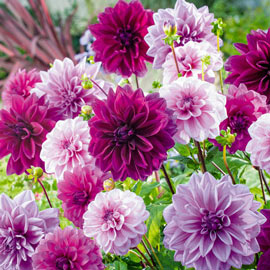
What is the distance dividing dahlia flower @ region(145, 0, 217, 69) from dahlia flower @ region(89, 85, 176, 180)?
0.32ft

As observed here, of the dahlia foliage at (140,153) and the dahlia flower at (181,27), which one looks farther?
the dahlia flower at (181,27)

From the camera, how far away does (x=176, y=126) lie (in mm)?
332

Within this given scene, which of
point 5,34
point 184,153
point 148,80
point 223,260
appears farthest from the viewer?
point 5,34

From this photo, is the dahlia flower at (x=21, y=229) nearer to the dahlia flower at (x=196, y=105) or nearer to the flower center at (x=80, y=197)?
the flower center at (x=80, y=197)

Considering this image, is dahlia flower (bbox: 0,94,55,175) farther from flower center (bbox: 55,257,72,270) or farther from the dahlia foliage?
flower center (bbox: 55,257,72,270)

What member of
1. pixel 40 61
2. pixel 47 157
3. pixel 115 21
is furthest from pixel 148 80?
pixel 40 61

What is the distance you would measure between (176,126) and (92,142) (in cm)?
7

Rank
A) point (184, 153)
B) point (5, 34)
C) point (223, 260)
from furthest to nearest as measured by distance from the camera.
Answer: point (5, 34), point (184, 153), point (223, 260)

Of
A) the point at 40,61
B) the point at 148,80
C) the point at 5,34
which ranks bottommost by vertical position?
the point at 40,61

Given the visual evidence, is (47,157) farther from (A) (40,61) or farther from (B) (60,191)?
A: (A) (40,61)

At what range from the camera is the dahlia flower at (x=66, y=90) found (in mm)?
448

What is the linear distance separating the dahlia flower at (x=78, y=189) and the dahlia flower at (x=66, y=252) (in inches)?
0.9

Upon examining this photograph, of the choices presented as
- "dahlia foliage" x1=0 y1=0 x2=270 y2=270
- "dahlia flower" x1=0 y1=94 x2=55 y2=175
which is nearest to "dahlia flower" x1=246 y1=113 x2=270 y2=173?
"dahlia foliage" x1=0 y1=0 x2=270 y2=270

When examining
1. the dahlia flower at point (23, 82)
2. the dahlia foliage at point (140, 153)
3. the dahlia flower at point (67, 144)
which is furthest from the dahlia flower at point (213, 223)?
the dahlia flower at point (23, 82)
